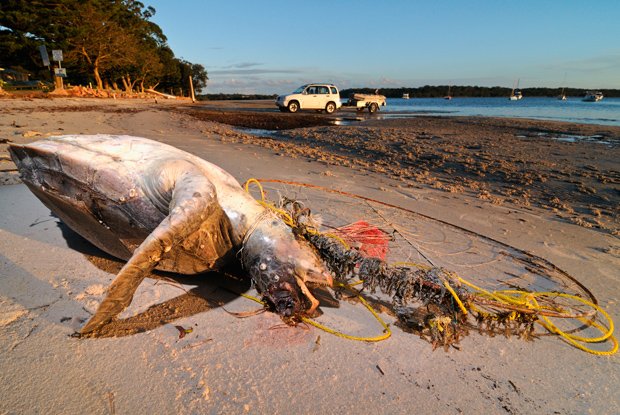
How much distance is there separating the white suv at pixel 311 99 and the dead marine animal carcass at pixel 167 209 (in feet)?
77.1

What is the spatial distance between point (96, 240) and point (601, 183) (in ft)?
29.1

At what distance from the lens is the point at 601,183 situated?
673cm

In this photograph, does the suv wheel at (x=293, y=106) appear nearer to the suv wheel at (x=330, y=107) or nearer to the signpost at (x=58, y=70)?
the suv wheel at (x=330, y=107)

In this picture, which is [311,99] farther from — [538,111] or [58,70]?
[538,111]

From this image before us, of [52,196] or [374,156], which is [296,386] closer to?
[52,196]

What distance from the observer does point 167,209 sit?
2783 millimetres

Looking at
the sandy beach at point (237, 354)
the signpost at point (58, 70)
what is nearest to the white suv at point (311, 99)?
the signpost at point (58, 70)

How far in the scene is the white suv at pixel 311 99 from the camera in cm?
2528

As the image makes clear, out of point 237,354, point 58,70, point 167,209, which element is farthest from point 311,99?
point 237,354

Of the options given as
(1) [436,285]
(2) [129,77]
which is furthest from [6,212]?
(2) [129,77]

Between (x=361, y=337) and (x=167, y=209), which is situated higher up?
(x=167, y=209)

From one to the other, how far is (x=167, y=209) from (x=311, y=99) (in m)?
24.2

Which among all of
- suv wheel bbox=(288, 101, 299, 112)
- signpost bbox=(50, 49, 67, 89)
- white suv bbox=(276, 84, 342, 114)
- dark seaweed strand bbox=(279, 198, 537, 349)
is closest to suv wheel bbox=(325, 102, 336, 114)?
white suv bbox=(276, 84, 342, 114)

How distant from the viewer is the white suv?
25281mm
